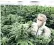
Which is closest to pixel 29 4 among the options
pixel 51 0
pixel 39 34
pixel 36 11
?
pixel 36 11

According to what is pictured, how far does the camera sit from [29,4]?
1.58 m

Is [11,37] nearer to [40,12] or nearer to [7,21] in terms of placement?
[7,21]

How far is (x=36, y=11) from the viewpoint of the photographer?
1575 mm

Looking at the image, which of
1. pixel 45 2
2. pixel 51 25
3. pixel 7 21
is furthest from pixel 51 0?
pixel 7 21

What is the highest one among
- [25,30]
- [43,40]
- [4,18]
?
[4,18]

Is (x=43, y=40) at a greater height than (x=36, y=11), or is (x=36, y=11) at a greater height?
(x=36, y=11)

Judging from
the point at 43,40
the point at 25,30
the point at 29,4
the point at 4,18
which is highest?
the point at 29,4

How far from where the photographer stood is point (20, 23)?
5.15ft

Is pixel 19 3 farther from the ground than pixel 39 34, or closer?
farther from the ground

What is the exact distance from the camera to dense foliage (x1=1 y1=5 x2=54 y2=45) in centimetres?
154

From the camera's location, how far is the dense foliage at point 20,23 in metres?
1.54

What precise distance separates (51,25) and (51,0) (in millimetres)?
292

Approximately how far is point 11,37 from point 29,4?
0.44m

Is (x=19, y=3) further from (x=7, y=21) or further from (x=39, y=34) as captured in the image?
(x=39, y=34)
